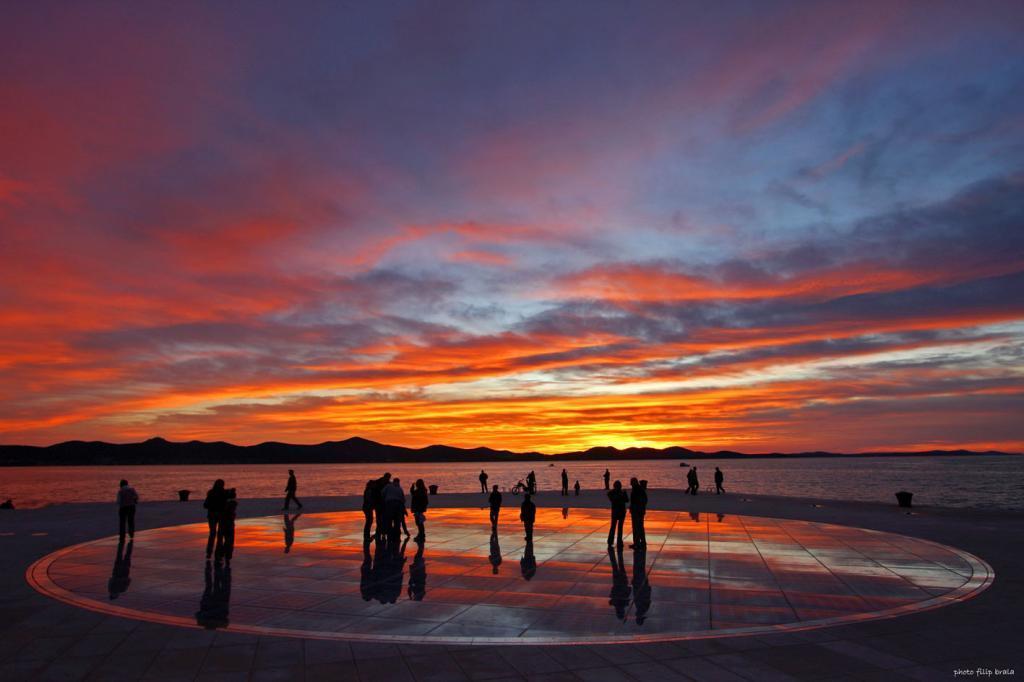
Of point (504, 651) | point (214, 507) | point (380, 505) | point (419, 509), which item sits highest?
point (214, 507)

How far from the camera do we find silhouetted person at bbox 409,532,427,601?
1179cm

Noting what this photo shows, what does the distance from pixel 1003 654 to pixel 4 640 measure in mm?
13584

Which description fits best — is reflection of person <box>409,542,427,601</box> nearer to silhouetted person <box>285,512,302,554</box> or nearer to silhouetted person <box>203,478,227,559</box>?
silhouetted person <box>285,512,302,554</box>

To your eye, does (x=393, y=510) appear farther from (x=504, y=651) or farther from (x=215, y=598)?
(x=504, y=651)

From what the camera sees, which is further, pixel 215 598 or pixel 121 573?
pixel 121 573

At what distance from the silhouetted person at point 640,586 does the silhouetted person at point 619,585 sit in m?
0.16

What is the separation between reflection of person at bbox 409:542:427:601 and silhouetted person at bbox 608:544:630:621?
3.53m

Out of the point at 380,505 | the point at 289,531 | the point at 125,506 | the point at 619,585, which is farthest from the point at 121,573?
the point at 619,585

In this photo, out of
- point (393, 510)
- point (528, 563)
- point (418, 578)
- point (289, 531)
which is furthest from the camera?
point (289, 531)

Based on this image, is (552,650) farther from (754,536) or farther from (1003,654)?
(754,536)

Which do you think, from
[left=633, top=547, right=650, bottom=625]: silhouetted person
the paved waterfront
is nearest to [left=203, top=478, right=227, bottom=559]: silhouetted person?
the paved waterfront

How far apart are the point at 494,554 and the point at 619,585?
15.7 ft

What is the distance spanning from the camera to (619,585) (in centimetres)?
1251

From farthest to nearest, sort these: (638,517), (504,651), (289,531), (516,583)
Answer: (289,531), (638,517), (516,583), (504,651)
